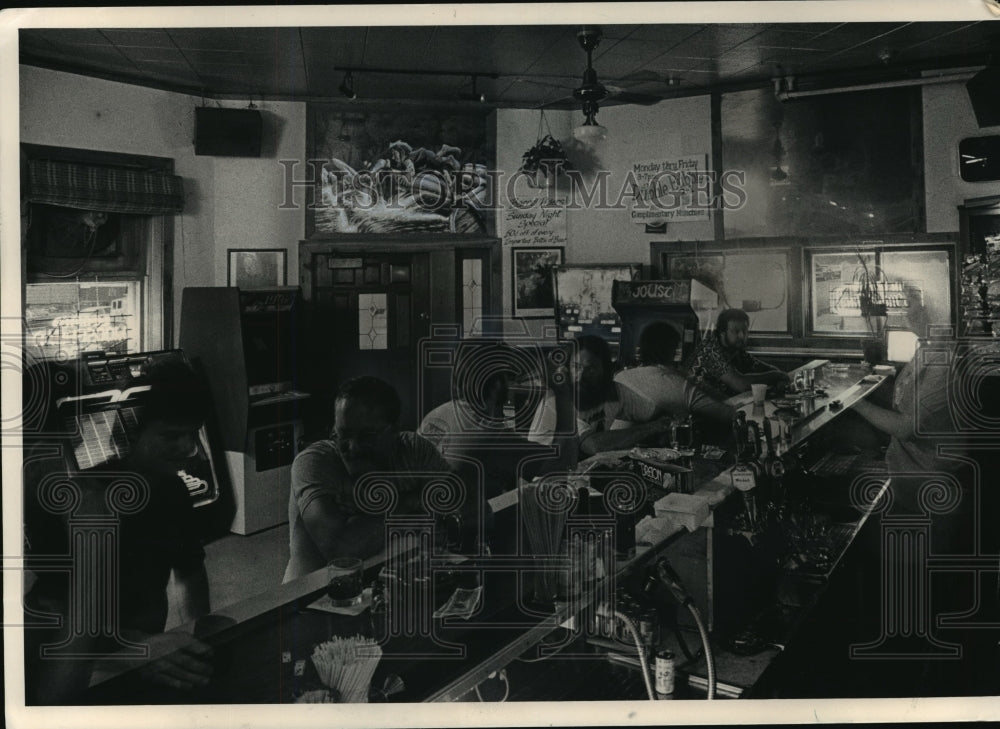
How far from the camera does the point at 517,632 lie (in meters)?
1.69

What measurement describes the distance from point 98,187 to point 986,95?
2.31 metres

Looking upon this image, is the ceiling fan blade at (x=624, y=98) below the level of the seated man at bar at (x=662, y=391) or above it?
above

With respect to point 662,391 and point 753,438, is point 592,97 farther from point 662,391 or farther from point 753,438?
point 753,438

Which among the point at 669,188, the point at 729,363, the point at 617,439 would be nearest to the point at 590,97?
the point at 669,188

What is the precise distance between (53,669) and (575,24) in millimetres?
2109

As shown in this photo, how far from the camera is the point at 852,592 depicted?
188 centimetres

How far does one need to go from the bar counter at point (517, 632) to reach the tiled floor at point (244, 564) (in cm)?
3

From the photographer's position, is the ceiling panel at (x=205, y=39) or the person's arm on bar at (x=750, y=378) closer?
the ceiling panel at (x=205, y=39)

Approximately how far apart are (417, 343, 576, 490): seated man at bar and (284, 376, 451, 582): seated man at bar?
0.18ft

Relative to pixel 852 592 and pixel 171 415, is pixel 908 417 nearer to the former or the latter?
→ pixel 852 592

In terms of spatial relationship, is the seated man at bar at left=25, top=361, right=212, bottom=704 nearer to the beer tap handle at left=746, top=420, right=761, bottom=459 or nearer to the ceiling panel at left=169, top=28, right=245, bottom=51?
the ceiling panel at left=169, top=28, right=245, bottom=51

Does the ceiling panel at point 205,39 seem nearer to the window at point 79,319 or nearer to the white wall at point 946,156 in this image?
the window at point 79,319

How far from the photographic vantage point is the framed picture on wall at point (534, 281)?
179 cm

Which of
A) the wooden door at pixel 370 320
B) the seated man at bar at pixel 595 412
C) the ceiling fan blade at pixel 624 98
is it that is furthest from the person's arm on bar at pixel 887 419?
the wooden door at pixel 370 320
